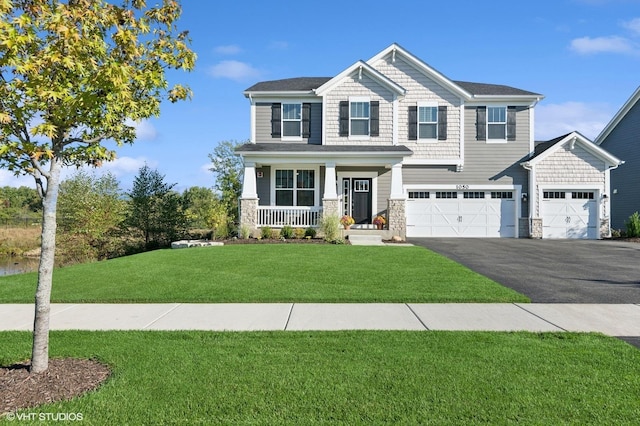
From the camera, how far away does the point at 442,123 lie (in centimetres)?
2080

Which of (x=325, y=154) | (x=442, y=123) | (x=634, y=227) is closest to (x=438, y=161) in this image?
(x=442, y=123)

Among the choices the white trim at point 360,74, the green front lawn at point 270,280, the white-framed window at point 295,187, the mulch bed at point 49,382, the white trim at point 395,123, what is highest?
the white trim at point 360,74

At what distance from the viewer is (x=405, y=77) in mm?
21094

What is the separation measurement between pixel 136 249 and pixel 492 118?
1957 cm

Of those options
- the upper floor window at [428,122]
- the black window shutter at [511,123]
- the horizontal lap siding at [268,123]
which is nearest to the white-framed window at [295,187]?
the horizontal lap siding at [268,123]

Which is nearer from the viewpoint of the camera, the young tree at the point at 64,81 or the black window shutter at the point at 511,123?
the young tree at the point at 64,81

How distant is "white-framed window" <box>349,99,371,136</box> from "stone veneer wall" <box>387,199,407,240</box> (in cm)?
394

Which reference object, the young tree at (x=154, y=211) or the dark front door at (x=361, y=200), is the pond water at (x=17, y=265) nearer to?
the young tree at (x=154, y=211)

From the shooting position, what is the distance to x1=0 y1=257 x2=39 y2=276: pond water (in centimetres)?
1859

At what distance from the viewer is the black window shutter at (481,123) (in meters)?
21.2

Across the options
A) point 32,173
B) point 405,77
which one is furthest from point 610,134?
point 32,173

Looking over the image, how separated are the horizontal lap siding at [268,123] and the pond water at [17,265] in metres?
11.7

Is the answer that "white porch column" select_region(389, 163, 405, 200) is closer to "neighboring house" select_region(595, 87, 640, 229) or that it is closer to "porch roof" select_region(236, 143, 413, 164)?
"porch roof" select_region(236, 143, 413, 164)

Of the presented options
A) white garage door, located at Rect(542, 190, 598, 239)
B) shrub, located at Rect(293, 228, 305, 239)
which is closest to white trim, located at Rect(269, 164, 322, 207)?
shrub, located at Rect(293, 228, 305, 239)
